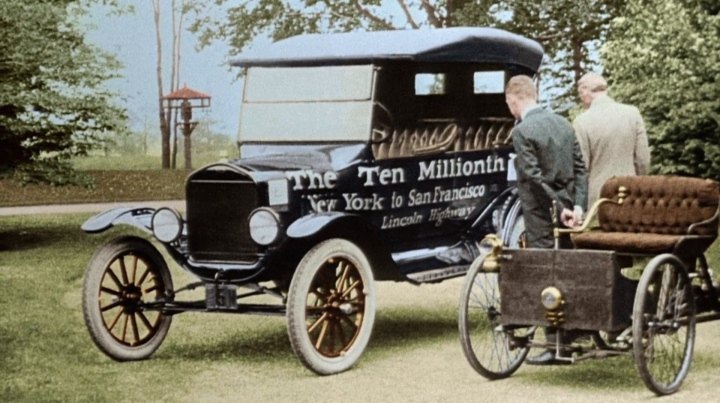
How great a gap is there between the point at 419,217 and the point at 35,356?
110 inches

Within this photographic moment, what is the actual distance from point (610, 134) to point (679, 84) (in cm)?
820

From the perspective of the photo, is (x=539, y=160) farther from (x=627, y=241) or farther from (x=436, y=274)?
(x=436, y=274)

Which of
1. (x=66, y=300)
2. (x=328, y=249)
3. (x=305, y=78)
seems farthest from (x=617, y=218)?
(x=66, y=300)

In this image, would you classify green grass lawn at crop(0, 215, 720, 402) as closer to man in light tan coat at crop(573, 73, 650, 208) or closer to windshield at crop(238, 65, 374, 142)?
man in light tan coat at crop(573, 73, 650, 208)

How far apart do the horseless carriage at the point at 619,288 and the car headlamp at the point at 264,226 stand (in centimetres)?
138

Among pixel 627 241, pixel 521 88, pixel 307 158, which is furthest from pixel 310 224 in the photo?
pixel 627 241

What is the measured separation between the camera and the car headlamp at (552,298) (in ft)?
24.8

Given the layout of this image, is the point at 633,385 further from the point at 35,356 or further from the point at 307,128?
the point at 35,356

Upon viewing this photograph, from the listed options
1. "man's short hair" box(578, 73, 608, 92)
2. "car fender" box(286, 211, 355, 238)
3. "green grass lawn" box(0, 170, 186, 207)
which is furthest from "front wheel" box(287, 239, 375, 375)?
"green grass lawn" box(0, 170, 186, 207)

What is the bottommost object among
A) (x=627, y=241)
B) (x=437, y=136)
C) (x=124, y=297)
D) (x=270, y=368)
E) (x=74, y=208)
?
(x=74, y=208)

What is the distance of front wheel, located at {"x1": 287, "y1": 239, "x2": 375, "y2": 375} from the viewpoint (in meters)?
8.36

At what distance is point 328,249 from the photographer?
28.2 ft

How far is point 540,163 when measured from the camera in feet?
26.9

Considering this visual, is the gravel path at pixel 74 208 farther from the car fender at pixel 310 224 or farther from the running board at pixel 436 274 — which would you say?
the car fender at pixel 310 224
